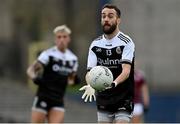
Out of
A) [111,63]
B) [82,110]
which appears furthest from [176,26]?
[111,63]

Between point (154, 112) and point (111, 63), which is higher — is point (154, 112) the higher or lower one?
the lower one

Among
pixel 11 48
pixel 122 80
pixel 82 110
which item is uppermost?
pixel 122 80

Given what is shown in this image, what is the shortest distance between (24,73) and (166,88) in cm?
548

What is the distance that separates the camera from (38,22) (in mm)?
25703

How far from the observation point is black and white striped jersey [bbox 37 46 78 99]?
13.2 m

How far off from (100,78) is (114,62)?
64 centimetres

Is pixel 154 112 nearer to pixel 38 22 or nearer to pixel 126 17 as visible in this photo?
pixel 126 17

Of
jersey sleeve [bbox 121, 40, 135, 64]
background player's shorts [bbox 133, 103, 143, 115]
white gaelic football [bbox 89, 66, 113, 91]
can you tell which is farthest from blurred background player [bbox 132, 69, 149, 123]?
white gaelic football [bbox 89, 66, 113, 91]

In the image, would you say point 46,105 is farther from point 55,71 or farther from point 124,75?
point 124,75

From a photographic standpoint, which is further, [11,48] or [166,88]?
[11,48]

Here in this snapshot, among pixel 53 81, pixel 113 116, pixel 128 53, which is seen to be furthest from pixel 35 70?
pixel 128 53

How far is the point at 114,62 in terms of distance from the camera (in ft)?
32.5

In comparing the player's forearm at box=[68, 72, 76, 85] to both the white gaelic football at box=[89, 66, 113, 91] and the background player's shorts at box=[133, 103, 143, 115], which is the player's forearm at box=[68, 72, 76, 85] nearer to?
the background player's shorts at box=[133, 103, 143, 115]

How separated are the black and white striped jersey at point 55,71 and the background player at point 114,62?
10.4 ft
